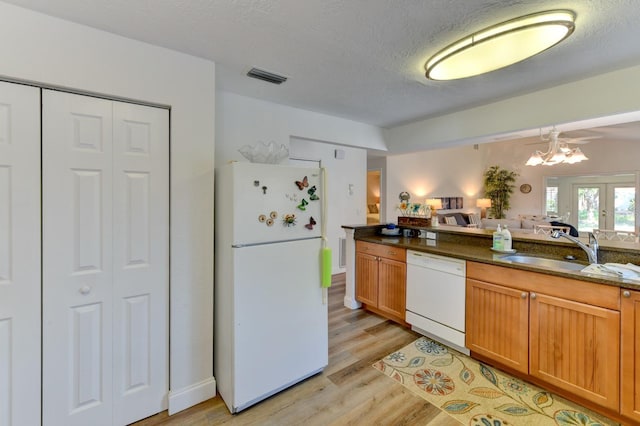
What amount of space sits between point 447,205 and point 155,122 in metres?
7.68

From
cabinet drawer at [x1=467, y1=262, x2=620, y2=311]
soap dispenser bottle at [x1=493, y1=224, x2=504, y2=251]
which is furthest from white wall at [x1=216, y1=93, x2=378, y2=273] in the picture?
cabinet drawer at [x1=467, y1=262, x2=620, y2=311]

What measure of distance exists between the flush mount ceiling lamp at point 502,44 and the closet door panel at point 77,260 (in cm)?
221

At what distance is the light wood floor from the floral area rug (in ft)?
0.38

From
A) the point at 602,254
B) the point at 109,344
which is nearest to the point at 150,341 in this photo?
the point at 109,344

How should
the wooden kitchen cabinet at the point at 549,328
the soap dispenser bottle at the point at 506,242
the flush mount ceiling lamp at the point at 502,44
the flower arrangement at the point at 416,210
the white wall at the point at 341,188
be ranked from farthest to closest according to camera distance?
the white wall at the point at 341,188, the flower arrangement at the point at 416,210, the soap dispenser bottle at the point at 506,242, the wooden kitchen cabinet at the point at 549,328, the flush mount ceiling lamp at the point at 502,44

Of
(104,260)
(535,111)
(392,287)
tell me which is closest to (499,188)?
(535,111)

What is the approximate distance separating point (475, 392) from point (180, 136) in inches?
109

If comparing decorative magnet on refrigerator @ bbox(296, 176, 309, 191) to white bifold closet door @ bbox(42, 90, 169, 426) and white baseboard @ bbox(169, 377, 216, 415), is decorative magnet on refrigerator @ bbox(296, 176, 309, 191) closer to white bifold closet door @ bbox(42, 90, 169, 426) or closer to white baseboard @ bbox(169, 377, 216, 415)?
white bifold closet door @ bbox(42, 90, 169, 426)

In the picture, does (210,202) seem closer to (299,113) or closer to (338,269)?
(299,113)

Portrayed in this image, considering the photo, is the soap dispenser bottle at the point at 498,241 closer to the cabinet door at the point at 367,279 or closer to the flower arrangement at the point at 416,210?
the flower arrangement at the point at 416,210

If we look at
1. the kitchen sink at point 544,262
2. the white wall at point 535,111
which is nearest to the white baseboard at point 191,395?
the kitchen sink at point 544,262

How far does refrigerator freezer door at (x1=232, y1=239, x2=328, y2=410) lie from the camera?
187 cm

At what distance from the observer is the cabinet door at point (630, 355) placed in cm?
160

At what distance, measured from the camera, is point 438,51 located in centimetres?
196
